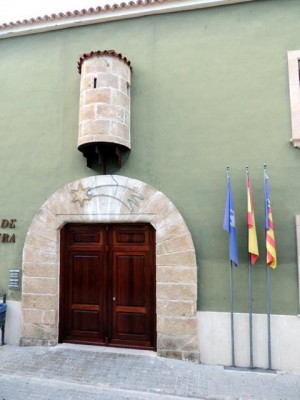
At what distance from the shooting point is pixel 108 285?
19.3ft

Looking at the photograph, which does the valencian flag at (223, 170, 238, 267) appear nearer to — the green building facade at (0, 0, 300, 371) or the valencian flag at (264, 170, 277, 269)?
the green building facade at (0, 0, 300, 371)

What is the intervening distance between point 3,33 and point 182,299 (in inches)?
266

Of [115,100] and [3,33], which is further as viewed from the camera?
[3,33]

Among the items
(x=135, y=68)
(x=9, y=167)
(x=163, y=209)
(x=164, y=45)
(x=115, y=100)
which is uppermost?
(x=164, y=45)

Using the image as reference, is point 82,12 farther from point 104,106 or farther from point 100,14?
point 104,106

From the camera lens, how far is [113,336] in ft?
19.1

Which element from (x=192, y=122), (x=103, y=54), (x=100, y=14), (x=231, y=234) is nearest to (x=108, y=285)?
(x=231, y=234)

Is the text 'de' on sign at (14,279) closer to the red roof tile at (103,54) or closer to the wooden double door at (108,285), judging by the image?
the wooden double door at (108,285)

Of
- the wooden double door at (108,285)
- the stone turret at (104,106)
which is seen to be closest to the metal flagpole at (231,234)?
the wooden double door at (108,285)

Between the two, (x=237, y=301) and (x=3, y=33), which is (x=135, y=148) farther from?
(x=3, y=33)

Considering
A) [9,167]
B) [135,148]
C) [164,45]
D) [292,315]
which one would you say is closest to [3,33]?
[9,167]

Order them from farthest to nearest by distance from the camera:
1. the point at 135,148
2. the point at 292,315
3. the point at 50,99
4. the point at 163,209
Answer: the point at 50,99, the point at 135,148, the point at 163,209, the point at 292,315

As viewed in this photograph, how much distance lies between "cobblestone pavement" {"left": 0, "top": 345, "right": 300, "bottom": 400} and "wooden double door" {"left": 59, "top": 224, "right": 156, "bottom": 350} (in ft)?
1.44

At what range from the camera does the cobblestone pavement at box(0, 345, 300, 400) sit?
4.31m
